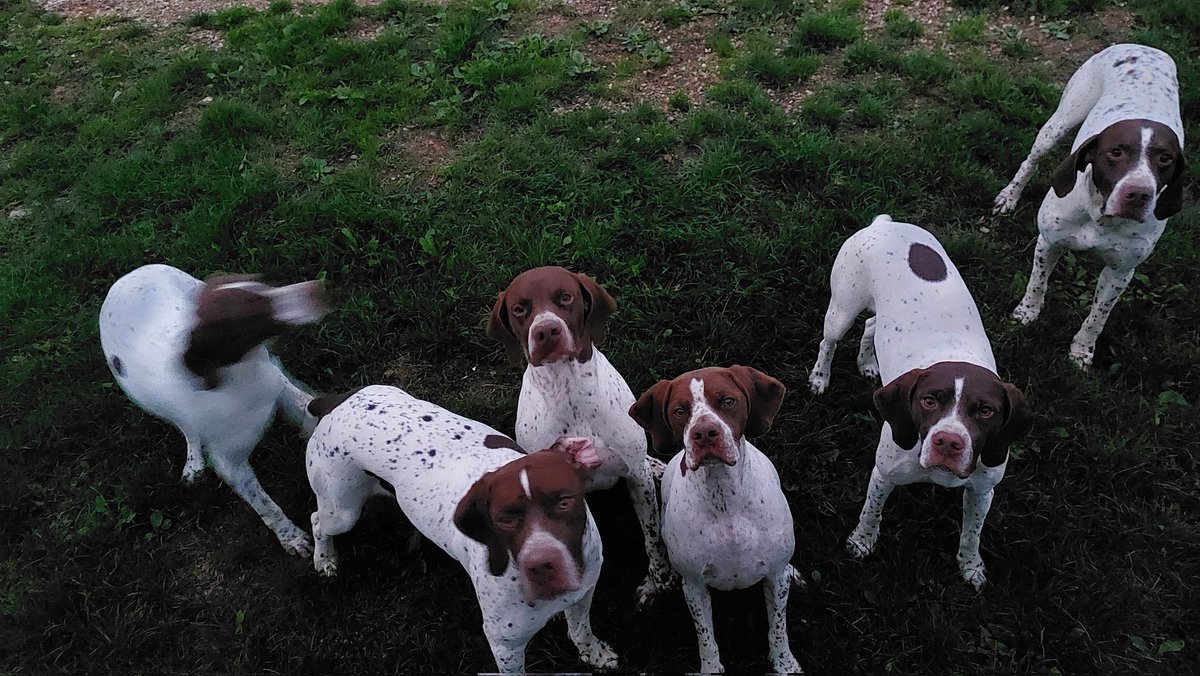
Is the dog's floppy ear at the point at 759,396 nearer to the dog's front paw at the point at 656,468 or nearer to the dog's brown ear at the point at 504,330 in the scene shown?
the dog's brown ear at the point at 504,330

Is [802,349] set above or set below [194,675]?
above

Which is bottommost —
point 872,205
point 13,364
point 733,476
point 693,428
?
point 13,364

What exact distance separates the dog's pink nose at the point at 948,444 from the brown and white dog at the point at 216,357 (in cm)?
255

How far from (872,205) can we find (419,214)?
9.93 feet

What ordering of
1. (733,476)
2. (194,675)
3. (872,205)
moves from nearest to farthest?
(733,476) < (194,675) < (872,205)

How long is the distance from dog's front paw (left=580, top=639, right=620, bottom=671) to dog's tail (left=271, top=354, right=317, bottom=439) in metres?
1.65

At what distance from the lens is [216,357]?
3281 mm

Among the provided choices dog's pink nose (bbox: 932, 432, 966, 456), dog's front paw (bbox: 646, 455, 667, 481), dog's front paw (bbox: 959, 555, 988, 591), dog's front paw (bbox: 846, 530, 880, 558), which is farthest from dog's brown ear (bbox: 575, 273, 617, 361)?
dog's front paw (bbox: 959, 555, 988, 591)

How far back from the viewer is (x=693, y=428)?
2.59m

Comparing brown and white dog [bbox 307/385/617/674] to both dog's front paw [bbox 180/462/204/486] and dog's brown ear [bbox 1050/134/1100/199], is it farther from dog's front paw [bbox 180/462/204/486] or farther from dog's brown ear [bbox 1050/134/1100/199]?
dog's brown ear [bbox 1050/134/1100/199]

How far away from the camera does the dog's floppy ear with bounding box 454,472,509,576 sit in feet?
8.51

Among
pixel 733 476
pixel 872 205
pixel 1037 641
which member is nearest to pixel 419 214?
pixel 872 205

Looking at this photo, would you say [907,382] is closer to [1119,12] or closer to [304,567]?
[304,567]

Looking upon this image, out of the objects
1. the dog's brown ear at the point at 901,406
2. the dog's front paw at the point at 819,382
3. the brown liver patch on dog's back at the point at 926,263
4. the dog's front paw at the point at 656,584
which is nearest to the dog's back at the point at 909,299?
the brown liver patch on dog's back at the point at 926,263
